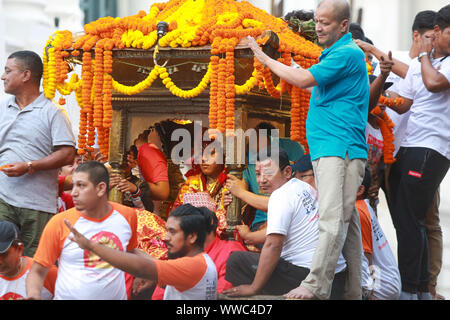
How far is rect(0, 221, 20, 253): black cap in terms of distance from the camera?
459 centimetres

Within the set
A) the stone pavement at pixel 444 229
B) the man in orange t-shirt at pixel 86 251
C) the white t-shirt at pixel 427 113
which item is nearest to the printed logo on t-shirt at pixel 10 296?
the man in orange t-shirt at pixel 86 251

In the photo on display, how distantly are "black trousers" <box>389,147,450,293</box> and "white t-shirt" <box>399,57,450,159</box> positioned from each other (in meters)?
0.08

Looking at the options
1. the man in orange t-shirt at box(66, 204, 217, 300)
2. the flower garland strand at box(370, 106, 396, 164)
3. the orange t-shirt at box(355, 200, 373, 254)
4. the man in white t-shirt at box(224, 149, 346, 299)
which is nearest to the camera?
the man in orange t-shirt at box(66, 204, 217, 300)

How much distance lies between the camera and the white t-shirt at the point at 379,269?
5.34 meters

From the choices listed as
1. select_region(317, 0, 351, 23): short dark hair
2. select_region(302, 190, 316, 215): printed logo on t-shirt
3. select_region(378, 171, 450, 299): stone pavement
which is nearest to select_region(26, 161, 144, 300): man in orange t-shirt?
select_region(302, 190, 316, 215): printed logo on t-shirt

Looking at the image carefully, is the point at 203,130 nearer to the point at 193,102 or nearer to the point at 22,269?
the point at 193,102

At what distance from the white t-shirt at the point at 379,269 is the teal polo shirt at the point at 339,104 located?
3.55 ft

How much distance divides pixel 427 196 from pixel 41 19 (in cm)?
708

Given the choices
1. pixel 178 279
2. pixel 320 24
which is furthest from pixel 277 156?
pixel 178 279

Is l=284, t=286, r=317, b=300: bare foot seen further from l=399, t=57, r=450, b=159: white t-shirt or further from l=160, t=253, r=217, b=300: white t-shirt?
l=399, t=57, r=450, b=159: white t-shirt

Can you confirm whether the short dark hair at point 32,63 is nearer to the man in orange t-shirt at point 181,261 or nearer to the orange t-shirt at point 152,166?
the orange t-shirt at point 152,166

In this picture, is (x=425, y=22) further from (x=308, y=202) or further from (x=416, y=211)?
(x=308, y=202)

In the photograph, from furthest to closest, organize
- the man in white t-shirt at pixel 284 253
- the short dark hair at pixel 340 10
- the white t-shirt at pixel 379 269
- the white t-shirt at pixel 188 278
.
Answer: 1. the white t-shirt at pixel 379 269
2. the man in white t-shirt at pixel 284 253
3. the short dark hair at pixel 340 10
4. the white t-shirt at pixel 188 278
